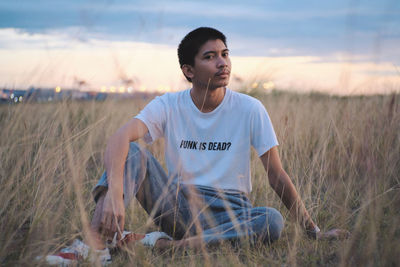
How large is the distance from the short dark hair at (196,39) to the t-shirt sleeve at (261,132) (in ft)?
1.66

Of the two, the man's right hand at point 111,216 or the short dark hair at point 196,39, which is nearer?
the man's right hand at point 111,216

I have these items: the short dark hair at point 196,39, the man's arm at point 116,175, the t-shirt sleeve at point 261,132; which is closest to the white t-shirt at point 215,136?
the t-shirt sleeve at point 261,132

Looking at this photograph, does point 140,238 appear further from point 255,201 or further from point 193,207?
point 255,201

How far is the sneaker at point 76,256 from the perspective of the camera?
171 cm

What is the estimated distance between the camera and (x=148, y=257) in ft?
6.32

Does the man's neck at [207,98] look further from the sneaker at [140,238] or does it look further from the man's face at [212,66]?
the sneaker at [140,238]

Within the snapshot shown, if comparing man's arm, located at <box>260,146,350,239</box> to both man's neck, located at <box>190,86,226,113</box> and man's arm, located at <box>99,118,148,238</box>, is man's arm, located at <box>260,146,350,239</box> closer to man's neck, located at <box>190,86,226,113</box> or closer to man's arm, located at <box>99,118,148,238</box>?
man's neck, located at <box>190,86,226,113</box>

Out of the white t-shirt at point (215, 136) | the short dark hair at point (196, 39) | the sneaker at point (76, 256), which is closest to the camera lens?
the sneaker at point (76, 256)

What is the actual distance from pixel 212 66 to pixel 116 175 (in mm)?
849

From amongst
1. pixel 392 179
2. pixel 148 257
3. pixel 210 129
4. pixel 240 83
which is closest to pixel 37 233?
pixel 148 257

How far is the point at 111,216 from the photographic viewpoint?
186 centimetres

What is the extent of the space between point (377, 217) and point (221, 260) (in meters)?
0.76

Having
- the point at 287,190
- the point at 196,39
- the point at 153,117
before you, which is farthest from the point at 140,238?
the point at 196,39

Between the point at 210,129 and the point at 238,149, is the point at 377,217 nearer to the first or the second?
the point at 238,149
